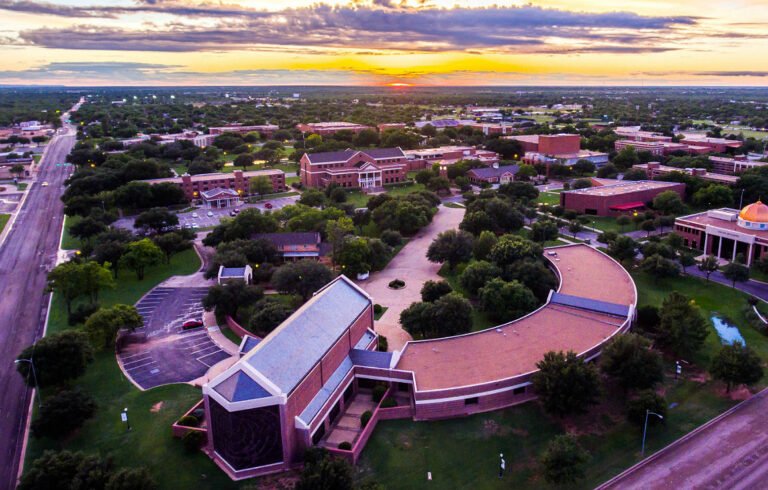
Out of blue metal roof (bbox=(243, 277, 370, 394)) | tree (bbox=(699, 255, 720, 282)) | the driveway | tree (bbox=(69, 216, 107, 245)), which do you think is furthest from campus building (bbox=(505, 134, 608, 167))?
blue metal roof (bbox=(243, 277, 370, 394))

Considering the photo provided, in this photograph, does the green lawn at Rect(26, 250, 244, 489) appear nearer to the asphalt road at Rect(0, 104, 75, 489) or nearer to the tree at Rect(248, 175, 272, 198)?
the asphalt road at Rect(0, 104, 75, 489)

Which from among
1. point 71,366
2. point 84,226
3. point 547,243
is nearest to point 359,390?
Answer: point 71,366

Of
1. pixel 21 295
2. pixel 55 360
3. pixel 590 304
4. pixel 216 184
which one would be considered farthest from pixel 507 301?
pixel 216 184

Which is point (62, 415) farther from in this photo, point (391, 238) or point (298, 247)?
point (391, 238)

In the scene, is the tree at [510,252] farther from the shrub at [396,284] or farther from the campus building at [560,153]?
the campus building at [560,153]

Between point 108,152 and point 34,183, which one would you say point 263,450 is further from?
point 108,152

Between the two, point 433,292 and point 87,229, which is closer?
point 433,292
